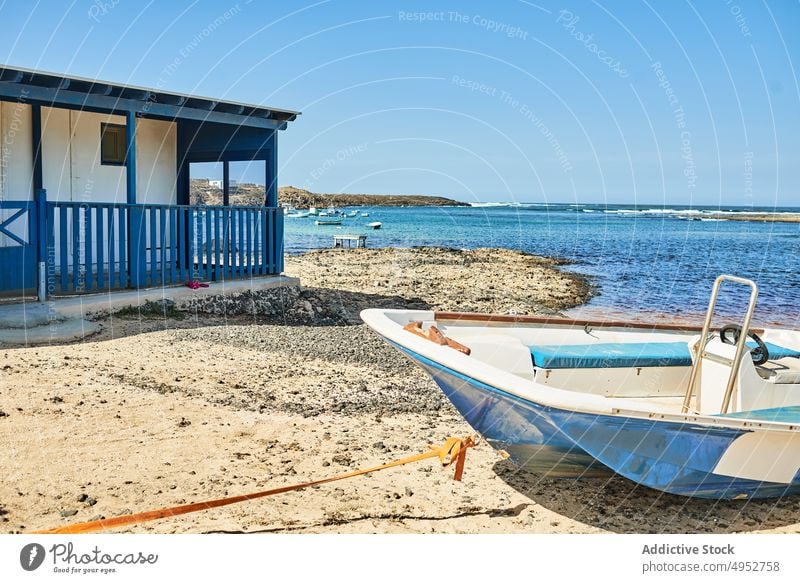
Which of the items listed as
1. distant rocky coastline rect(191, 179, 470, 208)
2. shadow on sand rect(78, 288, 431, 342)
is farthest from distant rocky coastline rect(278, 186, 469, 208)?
shadow on sand rect(78, 288, 431, 342)

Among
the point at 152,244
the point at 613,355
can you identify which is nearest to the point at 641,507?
the point at 613,355

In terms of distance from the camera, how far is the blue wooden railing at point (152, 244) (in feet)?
35.0

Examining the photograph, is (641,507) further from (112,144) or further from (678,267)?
(678,267)

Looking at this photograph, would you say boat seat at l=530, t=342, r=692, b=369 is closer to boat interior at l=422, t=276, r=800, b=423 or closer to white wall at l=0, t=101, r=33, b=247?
boat interior at l=422, t=276, r=800, b=423

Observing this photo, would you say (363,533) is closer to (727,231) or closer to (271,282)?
(271,282)

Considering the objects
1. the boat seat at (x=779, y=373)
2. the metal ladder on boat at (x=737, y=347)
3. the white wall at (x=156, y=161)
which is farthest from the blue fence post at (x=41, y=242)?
the boat seat at (x=779, y=373)

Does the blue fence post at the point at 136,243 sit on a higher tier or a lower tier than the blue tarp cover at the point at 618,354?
higher

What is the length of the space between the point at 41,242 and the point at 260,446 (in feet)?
19.2

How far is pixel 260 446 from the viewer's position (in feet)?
20.2

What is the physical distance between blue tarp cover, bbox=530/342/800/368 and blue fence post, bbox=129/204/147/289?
714 cm

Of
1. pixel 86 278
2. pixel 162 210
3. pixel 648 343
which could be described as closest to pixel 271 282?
pixel 162 210

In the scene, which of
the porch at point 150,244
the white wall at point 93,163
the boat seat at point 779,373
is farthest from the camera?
the white wall at point 93,163

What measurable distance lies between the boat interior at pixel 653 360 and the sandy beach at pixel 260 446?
2.57 ft

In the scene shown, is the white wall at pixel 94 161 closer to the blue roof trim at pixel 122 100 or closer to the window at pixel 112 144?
the window at pixel 112 144
